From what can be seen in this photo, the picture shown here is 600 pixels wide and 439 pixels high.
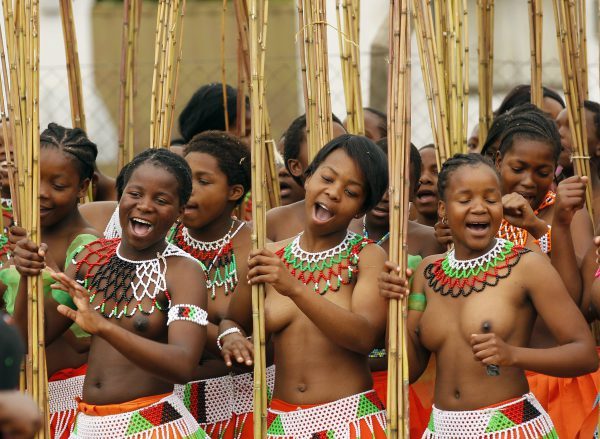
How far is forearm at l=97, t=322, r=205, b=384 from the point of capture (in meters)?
2.98

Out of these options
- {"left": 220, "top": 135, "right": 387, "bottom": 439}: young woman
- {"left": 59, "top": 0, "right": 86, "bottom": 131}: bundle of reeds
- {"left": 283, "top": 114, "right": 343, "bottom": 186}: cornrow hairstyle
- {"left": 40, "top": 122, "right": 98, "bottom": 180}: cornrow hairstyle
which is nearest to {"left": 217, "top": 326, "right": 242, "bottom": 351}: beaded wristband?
{"left": 220, "top": 135, "right": 387, "bottom": 439}: young woman

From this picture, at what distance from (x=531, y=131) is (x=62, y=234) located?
1.51 metres

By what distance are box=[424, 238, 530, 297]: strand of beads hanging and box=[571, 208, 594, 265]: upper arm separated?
1.80 ft

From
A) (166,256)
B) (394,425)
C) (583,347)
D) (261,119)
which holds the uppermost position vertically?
(261,119)

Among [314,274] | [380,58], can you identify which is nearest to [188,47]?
[380,58]

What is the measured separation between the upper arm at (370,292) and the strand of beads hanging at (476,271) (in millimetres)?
160

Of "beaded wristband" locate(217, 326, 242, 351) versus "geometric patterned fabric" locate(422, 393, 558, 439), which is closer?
"geometric patterned fabric" locate(422, 393, 558, 439)

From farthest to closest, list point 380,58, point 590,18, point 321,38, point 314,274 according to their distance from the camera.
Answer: point 590,18, point 380,58, point 321,38, point 314,274

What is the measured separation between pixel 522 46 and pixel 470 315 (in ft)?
21.0

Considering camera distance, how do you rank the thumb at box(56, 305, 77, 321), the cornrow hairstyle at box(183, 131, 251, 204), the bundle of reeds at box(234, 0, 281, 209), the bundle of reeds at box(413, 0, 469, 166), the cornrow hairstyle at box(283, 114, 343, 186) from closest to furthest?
the thumb at box(56, 305, 77, 321) → the bundle of reeds at box(413, 0, 469, 166) → the cornrow hairstyle at box(183, 131, 251, 204) → the cornrow hairstyle at box(283, 114, 343, 186) → the bundle of reeds at box(234, 0, 281, 209)

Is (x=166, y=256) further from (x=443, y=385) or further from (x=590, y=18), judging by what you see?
(x=590, y=18)

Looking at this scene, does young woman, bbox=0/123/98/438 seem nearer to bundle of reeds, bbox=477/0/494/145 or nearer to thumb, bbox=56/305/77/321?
thumb, bbox=56/305/77/321

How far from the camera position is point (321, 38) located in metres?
3.77

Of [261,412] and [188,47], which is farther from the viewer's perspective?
[188,47]
